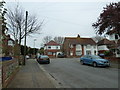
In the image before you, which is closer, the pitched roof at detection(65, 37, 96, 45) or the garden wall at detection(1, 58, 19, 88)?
the garden wall at detection(1, 58, 19, 88)

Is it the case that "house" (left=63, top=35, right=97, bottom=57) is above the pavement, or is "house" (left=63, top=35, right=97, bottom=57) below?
above

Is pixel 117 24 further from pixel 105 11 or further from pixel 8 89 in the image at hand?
pixel 8 89

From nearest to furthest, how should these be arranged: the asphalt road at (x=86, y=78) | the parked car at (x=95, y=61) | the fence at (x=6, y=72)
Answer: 1. the fence at (x=6, y=72)
2. the asphalt road at (x=86, y=78)
3. the parked car at (x=95, y=61)

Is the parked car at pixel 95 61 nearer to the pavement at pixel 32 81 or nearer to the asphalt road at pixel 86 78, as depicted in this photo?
the asphalt road at pixel 86 78

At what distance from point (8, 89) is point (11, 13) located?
19.3 m

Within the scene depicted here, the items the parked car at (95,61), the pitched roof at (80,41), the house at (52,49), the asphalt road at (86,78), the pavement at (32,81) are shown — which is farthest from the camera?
the house at (52,49)

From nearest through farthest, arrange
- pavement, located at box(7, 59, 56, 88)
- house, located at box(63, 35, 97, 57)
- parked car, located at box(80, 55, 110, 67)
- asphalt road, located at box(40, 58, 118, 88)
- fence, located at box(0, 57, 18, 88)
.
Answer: fence, located at box(0, 57, 18, 88) < pavement, located at box(7, 59, 56, 88) < asphalt road, located at box(40, 58, 118, 88) < parked car, located at box(80, 55, 110, 67) < house, located at box(63, 35, 97, 57)

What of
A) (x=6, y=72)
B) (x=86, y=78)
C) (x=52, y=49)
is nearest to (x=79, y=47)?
(x=52, y=49)

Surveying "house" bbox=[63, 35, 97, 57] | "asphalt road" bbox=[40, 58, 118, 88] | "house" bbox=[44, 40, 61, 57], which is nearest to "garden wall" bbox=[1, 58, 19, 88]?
"asphalt road" bbox=[40, 58, 118, 88]

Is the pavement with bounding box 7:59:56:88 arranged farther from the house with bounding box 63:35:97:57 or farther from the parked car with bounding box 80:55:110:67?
the house with bounding box 63:35:97:57

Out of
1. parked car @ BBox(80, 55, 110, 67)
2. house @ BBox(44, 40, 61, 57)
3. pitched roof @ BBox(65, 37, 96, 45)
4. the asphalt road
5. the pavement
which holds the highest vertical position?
pitched roof @ BBox(65, 37, 96, 45)

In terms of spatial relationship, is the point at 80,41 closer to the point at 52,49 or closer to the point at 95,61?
the point at 52,49

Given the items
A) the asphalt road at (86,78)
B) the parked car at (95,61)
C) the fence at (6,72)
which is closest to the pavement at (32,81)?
the fence at (6,72)

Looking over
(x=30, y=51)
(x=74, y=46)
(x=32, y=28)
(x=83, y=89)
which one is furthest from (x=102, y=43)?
(x=83, y=89)
